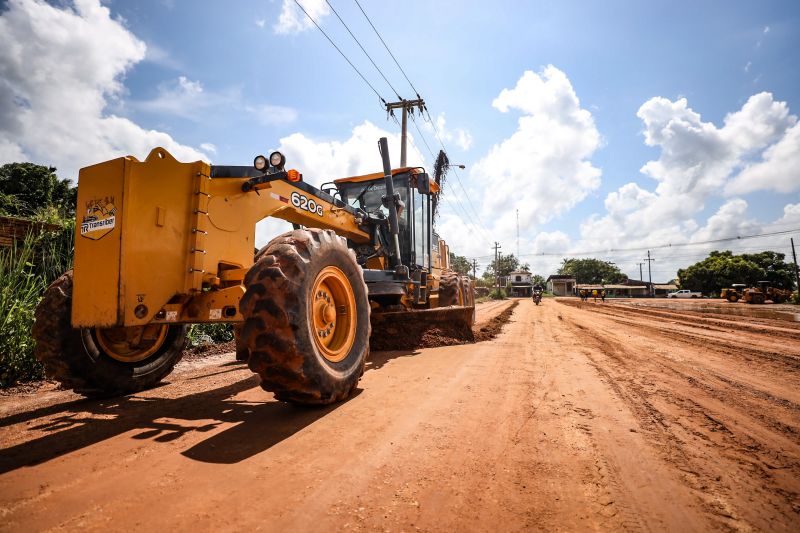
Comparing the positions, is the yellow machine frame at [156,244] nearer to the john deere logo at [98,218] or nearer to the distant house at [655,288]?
the john deere logo at [98,218]

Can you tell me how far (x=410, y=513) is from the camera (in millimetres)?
1632

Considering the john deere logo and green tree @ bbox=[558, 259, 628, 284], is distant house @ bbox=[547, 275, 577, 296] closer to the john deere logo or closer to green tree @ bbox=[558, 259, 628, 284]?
green tree @ bbox=[558, 259, 628, 284]

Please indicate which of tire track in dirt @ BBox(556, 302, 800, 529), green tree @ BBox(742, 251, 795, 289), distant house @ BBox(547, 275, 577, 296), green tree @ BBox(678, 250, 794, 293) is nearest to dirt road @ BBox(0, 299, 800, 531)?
tire track in dirt @ BBox(556, 302, 800, 529)

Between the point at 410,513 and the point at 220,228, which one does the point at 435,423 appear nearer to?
the point at 410,513

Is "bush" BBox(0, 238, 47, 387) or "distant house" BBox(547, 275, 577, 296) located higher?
"distant house" BBox(547, 275, 577, 296)

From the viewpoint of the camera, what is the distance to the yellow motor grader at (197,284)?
2752 millimetres

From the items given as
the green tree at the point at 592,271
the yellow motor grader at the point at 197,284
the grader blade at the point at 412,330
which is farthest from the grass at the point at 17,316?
the green tree at the point at 592,271

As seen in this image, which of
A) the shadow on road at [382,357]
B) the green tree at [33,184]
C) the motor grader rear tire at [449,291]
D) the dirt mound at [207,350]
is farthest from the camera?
the green tree at [33,184]

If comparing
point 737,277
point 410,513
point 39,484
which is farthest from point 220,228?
point 737,277

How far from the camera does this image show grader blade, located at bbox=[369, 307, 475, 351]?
261 inches

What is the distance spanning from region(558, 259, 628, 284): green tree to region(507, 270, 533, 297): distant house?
2669 cm

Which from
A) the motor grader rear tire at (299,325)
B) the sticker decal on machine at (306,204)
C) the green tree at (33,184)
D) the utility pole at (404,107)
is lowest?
the motor grader rear tire at (299,325)

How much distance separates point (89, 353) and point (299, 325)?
2.26m

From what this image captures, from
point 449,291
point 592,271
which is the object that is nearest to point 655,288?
point 592,271
